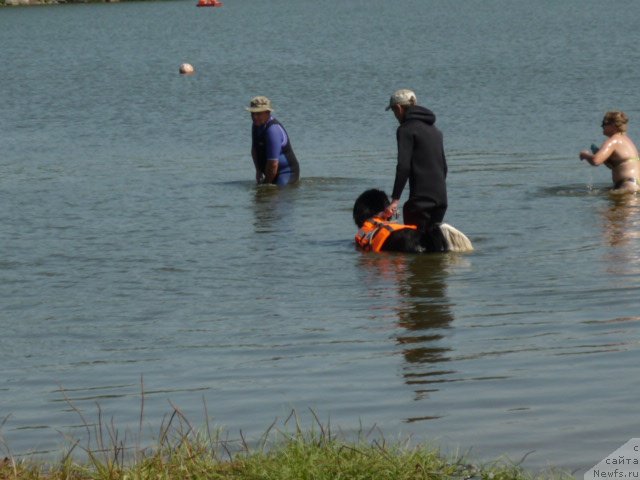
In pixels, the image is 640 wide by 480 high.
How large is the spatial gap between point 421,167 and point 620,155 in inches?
173

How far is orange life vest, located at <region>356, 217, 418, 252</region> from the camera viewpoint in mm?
12016

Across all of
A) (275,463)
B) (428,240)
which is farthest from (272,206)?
(275,463)

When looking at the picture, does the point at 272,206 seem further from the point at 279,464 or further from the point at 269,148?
the point at 279,464

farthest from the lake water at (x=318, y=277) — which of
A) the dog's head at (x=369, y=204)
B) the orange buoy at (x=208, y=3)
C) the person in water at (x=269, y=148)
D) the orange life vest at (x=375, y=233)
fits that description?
the orange buoy at (x=208, y=3)

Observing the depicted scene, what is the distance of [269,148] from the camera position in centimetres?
1653

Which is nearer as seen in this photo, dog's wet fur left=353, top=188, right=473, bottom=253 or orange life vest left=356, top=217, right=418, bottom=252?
dog's wet fur left=353, top=188, right=473, bottom=253

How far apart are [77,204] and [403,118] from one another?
628cm

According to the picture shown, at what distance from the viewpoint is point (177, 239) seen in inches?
534

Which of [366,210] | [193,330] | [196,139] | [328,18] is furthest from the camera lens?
[328,18]

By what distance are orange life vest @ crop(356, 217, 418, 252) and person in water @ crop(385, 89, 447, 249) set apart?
19 centimetres

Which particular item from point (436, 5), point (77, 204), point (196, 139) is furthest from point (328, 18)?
point (77, 204)

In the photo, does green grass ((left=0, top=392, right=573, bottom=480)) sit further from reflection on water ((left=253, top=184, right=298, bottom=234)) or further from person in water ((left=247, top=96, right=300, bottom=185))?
person in water ((left=247, top=96, right=300, bottom=185))

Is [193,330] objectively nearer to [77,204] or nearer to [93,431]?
[93,431]

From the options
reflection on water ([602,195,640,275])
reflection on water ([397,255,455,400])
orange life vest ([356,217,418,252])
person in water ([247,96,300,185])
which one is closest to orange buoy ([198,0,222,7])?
person in water ([247,96,300,185])
